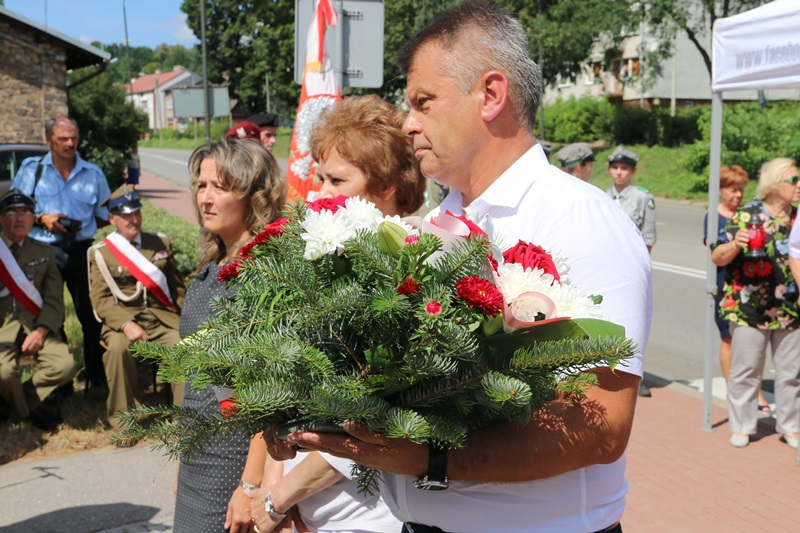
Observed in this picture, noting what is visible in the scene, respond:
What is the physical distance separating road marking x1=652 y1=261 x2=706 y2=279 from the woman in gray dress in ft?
36.0

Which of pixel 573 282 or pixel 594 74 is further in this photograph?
pixel 594 74

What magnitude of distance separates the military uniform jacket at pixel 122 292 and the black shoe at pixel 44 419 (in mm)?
807

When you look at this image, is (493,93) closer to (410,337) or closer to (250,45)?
(410,337)

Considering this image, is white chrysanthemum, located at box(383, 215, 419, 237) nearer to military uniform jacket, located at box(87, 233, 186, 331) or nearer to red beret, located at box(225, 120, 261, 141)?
red beret, located at box(225, 120, 261, 141)

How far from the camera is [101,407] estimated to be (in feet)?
22.6

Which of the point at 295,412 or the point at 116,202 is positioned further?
the point at 116,202

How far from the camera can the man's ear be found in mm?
1895

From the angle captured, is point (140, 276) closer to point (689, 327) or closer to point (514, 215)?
point (514, 215)

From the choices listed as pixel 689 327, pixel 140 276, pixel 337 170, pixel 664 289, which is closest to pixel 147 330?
pixel 140 276

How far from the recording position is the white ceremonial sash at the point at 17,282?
20.6 feet

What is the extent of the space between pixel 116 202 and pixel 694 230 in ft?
51.4

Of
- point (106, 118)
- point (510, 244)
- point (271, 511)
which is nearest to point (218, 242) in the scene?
Answer: point (271, 511)

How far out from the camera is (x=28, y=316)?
655 centimetres

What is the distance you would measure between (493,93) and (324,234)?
0.60 m
